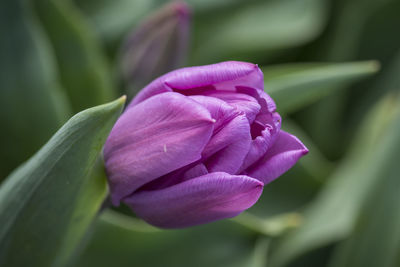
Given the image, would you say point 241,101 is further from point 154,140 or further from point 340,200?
point 340,200

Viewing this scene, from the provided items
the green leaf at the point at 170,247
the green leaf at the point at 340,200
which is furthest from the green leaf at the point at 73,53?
the green leaf at the point at 340,200

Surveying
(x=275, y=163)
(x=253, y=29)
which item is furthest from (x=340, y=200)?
(x=275, y=163)

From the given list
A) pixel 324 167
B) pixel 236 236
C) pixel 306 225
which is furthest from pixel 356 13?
pixel 236 236

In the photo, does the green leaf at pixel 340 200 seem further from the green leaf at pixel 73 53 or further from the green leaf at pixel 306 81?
the green leaf at pixel 73 53

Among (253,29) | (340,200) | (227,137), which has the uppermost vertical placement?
(227,137)

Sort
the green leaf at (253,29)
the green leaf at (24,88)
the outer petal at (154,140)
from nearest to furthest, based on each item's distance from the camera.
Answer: the outer petal at (154,140) → the green leaf at (24,88) → the green leaf at (253,29)

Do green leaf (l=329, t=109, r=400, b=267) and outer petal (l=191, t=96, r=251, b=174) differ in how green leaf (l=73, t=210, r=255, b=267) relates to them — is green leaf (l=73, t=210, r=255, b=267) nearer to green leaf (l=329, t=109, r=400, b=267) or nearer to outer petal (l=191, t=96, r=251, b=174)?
green leaf (l=329, t=109, r=400, b=267)
